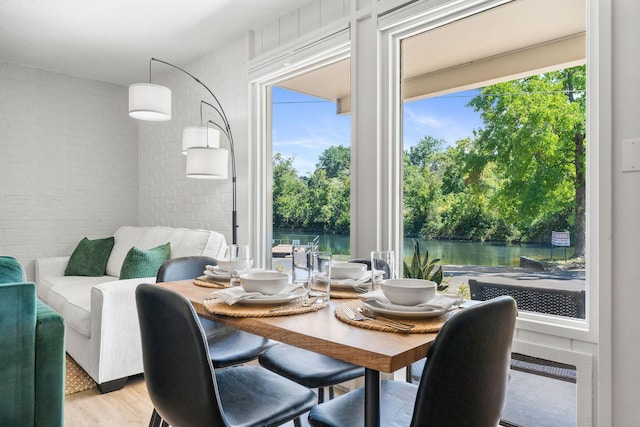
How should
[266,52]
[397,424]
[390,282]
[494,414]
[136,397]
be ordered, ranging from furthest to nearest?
1. [266,52]
2. [136,397]
3. [390,282]
4. [397,424]
5. [494,414]

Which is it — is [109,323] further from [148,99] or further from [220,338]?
[148,99]

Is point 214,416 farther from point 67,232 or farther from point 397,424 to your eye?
point 67,232

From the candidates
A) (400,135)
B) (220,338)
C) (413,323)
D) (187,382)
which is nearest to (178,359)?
(187,382)

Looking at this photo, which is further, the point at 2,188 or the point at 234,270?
the point at 2,188

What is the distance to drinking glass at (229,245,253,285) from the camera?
63.7 inches

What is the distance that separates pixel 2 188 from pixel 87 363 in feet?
7.85

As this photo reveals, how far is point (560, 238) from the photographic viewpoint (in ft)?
6.11

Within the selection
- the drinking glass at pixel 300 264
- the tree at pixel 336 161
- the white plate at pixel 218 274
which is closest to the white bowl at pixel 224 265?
the white plate at pixel 218 274

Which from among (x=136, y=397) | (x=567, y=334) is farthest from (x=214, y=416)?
(x=136, y=397)

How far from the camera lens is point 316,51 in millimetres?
2779

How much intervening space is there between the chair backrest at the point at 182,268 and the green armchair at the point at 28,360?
0.42m

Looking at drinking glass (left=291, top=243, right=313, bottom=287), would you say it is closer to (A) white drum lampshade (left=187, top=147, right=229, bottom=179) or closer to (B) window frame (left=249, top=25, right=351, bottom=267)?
(A) white drum lampshade (left=187, top=147, right=229, bottom=179)

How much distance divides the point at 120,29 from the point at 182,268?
7.43ft

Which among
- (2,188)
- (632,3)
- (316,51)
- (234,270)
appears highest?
(316,51)
